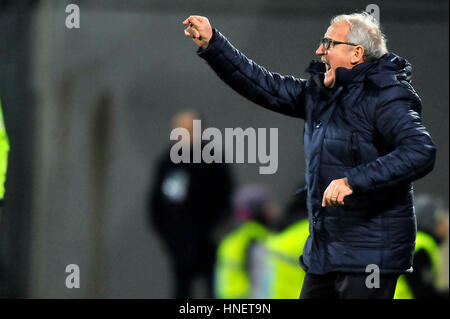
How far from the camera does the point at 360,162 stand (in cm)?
385

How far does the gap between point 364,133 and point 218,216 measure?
3.88m

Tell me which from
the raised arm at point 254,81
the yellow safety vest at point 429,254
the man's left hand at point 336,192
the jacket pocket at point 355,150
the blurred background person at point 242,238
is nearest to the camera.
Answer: the man's left hand at point 336,192

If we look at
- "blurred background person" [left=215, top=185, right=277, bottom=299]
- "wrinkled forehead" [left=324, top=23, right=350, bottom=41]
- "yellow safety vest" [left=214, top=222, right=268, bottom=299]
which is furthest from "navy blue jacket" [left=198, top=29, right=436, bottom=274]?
"yellow safety vest" [left=214, top=222, right=268, bottom=299]

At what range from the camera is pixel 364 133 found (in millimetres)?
3842

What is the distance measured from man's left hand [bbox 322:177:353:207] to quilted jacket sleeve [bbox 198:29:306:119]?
0.54 metres

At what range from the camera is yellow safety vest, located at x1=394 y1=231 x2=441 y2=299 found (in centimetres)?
502

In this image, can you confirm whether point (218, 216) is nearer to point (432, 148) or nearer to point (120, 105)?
point (120, 105)

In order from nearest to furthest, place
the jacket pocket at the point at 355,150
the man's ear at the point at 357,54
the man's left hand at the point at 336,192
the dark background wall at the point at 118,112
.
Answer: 1. the man's left hand at the point at 336,192
2. the jacket pocket at the point at 355,150
3. the man's ear at the point at 357,54
4. the dark background wall at the point at 118,112

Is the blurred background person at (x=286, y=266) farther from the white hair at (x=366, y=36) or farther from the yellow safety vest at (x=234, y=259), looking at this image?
the white hair at (x=366, y=36)

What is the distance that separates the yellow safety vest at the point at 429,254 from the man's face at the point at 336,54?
128cm

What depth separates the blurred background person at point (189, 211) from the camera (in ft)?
24.4

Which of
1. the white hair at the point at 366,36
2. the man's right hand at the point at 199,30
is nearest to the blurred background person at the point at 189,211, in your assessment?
the man's right hand at the point at 199,30
